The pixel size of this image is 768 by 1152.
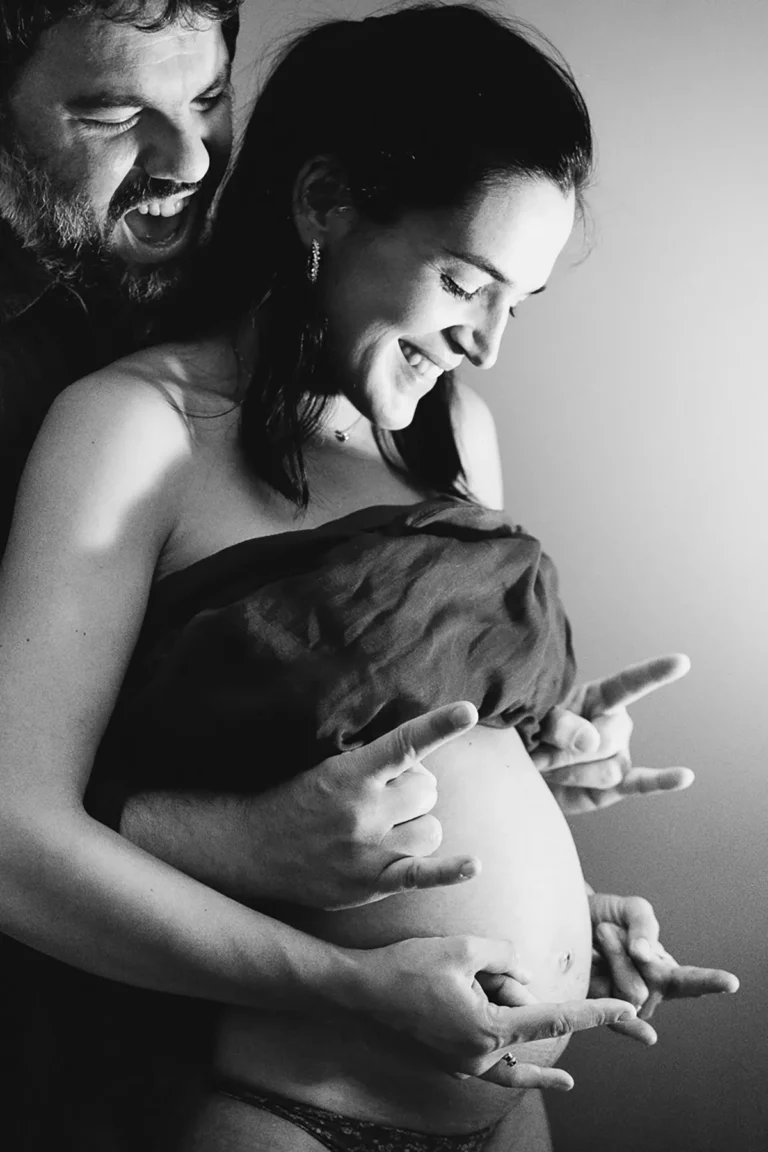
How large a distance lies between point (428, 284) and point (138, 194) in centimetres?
30

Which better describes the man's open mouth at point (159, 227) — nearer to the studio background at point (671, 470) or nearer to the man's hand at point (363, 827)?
the studio background at point (671, 470)

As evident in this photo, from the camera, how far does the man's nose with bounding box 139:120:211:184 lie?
1090mm

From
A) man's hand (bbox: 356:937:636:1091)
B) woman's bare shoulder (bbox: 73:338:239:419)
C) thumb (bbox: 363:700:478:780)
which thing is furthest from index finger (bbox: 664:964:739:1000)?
woman's bare shoulder (bbox: 73:338:239:419)

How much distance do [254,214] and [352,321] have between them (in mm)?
174

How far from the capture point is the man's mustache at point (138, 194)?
1.12 meters

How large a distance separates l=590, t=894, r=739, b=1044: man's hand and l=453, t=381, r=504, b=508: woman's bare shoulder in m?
0.50

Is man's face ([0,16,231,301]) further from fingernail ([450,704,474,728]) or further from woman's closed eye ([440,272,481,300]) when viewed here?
fingernail ([450,704,474,728])

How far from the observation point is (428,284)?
1088mm

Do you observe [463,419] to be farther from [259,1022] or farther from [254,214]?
[259,1022]

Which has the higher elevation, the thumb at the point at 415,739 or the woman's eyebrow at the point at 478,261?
the woman's eyebrow at the point at 478,261

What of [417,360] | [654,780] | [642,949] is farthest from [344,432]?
[642,949]

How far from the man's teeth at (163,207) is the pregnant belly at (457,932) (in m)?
0.61

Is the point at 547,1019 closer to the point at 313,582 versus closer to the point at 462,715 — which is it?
the point at 462,715

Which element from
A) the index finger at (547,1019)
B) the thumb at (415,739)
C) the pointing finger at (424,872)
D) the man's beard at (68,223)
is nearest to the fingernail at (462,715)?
the thumb at (415,739)
